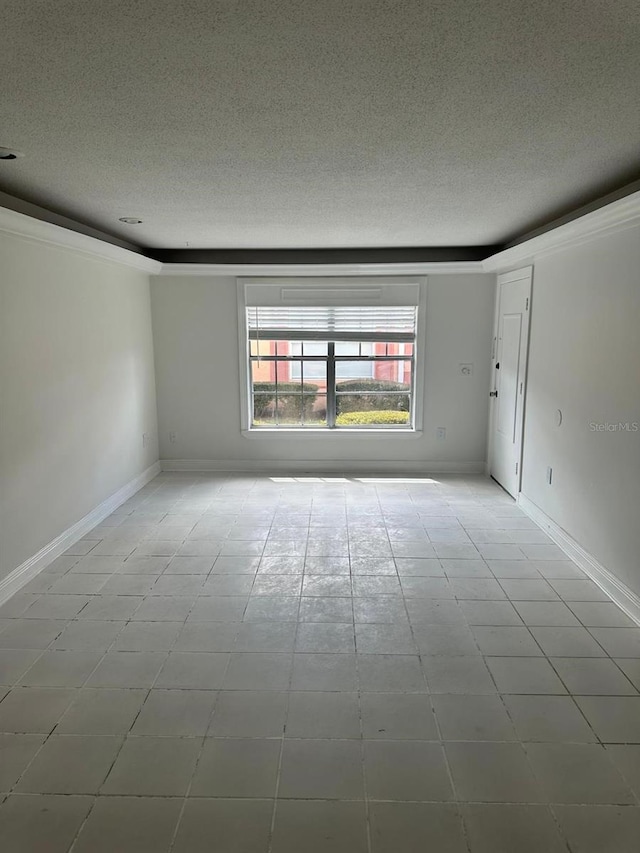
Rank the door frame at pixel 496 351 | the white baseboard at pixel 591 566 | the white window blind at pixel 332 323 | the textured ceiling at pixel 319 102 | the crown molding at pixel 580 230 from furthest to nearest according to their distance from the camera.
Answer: the white window blind at pixel 332 323
the door frame at pixel 496 351
the white baseboard at pixel 591 566
the crown molding at pixel 580 230
the textured ceiling at pixel 319 102

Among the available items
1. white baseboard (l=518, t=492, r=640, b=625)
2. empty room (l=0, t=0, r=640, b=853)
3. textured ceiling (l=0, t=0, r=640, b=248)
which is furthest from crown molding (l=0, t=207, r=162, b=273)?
white baseboard (l=518, t=492, r=640, b=625)

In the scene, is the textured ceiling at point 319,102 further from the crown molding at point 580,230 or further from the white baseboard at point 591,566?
the white baseboard at point 591,566

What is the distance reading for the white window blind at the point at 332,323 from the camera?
566cm

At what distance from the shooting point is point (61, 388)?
3738mm

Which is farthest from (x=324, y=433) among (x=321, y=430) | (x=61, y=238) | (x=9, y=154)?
(x=9, y=154)

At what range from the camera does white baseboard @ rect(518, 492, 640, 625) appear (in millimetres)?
2887

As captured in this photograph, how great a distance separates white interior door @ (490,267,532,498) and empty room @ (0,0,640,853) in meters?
0.04

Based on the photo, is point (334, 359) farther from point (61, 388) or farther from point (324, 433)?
point (61, 388)

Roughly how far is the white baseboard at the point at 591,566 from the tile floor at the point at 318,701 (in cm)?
8

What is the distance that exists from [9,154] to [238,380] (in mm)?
3421

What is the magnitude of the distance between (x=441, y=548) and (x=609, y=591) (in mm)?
1077

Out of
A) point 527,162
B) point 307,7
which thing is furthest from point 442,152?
point 307,7

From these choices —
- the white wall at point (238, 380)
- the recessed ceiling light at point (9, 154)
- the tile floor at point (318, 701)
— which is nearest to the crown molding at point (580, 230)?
the white wall at point (238, 380)

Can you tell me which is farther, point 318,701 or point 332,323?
point 332,323
